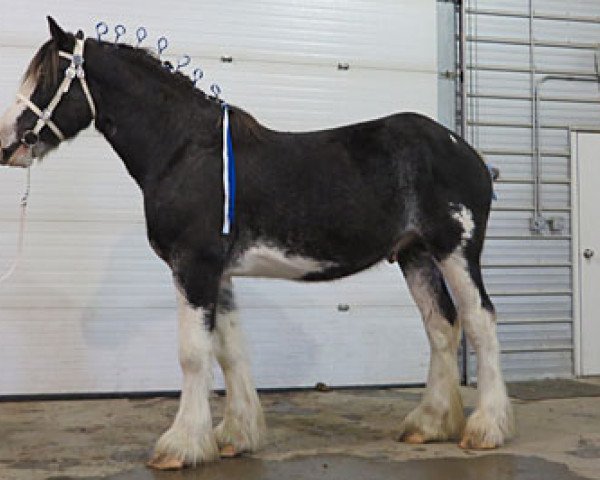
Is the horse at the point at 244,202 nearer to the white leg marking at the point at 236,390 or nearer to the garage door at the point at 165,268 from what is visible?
the white leg marking at the point at 236,390

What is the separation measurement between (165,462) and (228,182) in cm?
122

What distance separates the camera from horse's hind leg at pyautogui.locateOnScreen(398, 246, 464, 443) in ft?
11.9

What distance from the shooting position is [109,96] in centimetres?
340

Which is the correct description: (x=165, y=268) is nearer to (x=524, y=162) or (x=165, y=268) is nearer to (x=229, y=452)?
(x=229, y=452)

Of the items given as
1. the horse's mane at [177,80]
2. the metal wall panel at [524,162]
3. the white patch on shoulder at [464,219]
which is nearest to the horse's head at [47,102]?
the horse's mane at [177,80]

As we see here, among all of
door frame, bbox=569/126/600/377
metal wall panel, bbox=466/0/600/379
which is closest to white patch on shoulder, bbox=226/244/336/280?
metal wall panel, bbox=466/0/600/379

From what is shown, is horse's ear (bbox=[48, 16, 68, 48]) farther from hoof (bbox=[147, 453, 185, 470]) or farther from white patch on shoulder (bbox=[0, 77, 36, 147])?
hoof (bbox=[147, 453, 185, 470])

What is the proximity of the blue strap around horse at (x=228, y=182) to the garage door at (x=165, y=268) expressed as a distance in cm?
210

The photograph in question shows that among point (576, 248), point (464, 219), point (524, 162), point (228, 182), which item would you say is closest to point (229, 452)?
point (228, 182)

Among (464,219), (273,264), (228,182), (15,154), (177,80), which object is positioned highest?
(177,80)

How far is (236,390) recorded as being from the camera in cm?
349

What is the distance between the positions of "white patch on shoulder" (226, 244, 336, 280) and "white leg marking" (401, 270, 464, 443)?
663 mm

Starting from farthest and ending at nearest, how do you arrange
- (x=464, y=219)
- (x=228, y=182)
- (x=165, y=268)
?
(x=165, y=268)
(x=464, y=219)
(x=228, y=182)

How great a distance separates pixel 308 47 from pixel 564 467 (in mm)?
3613
